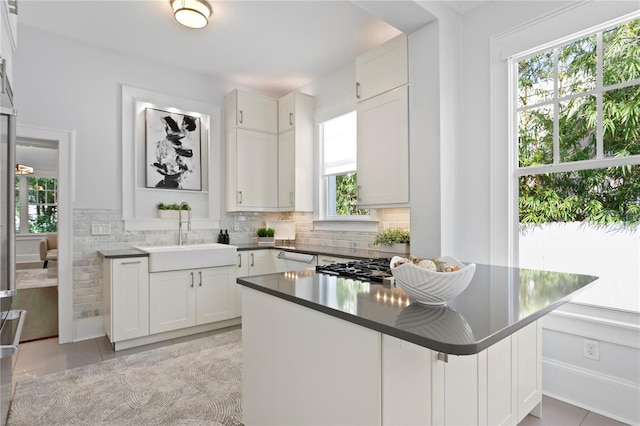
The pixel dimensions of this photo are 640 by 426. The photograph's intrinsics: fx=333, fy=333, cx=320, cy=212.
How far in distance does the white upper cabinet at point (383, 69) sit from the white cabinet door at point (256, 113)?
155 centimetres

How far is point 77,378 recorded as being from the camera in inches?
102

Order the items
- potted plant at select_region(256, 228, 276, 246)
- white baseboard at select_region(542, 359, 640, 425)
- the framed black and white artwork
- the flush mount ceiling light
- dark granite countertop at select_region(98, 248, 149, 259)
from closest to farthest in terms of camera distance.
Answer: white baseboard at select_region(542, 359, 640, 425), the flush mount ceiling light, dark granite countertop at select_region(98, 248, 149, 259), the framed black and white artwork, potted plant at select_region(256, 228, 276, 246)

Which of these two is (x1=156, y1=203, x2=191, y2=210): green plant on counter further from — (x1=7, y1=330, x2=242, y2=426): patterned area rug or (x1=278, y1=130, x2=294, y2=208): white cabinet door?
(x1=7, y1=330, x2=242, y2=426): patterned area rug

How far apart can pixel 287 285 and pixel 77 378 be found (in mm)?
2188

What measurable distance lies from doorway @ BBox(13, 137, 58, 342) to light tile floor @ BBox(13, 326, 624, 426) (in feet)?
5.25

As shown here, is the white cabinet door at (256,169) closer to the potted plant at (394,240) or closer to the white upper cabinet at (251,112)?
the white upper cabinet at (251,112)

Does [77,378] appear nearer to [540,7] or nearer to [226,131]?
[226,131]

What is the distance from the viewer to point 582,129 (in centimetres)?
227

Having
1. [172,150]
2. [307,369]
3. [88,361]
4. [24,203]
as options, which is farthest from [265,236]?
[24,203]

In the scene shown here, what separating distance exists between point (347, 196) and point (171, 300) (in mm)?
2251

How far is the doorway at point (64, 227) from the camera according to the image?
10.9 feet

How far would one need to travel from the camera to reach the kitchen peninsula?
3.59 ft

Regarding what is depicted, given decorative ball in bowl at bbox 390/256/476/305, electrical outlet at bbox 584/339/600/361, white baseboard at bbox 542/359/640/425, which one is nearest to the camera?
decorative ball in bowl at bbox 390/256/476/305

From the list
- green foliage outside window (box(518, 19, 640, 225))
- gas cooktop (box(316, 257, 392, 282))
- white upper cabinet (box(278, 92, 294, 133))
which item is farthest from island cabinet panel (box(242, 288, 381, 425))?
white upper cabinet (box(278, 92, 294, 133))
